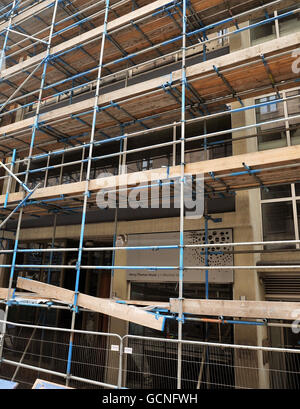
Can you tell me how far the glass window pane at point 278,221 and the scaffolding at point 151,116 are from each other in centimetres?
30

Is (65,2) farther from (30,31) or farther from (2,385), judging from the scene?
(2,385)

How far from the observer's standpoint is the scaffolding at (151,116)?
588cm

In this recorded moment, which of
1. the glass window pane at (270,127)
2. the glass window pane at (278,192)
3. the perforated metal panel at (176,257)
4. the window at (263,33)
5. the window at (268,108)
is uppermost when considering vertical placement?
the window at (263,33)

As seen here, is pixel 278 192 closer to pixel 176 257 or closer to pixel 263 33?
pixel 176 257

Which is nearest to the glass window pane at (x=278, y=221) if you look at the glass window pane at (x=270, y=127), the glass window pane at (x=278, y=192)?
the glass window pane at (x=278, y=192)

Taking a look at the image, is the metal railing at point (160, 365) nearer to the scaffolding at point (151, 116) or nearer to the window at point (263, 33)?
the scaffolding at point (151, 116)

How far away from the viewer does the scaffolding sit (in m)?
5.88

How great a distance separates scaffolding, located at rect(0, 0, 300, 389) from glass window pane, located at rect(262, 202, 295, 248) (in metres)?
0.30

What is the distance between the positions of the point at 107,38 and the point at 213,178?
5598 millimetres

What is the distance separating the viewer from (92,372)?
743cm

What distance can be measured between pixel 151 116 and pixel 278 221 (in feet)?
14.1

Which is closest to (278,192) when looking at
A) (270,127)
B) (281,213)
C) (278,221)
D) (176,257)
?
(281,213)

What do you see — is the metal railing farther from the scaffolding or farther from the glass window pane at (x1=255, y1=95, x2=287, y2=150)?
the glass window pane at (x1=255, y1=95, x2=287, y2=150)

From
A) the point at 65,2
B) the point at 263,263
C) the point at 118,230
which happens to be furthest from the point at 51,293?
the point at 65,2
